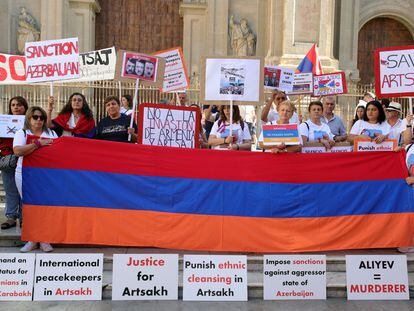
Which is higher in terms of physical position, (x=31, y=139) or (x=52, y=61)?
(x=52, y=61)

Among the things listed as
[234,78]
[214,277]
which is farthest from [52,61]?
[214,277]

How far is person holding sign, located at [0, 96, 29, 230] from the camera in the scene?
21.1 ft

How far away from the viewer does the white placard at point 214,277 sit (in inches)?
202

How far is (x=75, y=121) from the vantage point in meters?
6.93

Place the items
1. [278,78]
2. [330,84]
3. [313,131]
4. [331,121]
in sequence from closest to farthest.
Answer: [313,131], [331,121], [278,78], [330,84]

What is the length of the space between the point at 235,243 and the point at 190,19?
13993 mm

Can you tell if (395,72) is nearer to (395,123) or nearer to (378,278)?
(395,123)

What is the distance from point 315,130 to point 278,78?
9.03 ft

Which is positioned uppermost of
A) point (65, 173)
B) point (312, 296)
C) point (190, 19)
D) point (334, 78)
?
point (190, 19)

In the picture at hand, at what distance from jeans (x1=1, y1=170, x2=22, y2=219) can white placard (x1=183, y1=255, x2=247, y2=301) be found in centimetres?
285

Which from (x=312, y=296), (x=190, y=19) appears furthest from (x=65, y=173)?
(x=190, y=19)

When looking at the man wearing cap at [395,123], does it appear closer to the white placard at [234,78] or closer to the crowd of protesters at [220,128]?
the crowd of protesters at [220,128]

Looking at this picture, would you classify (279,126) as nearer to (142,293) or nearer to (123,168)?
(123,168)

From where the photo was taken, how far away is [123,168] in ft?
19.7
